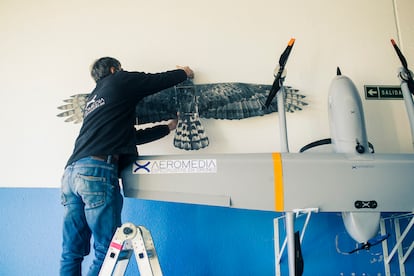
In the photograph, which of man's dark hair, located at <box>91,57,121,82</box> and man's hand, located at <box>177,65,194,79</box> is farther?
man's hand, located at <box>177,65,194,79</box>

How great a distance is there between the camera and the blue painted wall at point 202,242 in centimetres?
164

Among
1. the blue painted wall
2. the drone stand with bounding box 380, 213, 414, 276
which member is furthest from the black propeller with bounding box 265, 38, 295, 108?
the drone stand with bounding box 380, 213, 414, 276

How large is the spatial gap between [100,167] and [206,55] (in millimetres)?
1004

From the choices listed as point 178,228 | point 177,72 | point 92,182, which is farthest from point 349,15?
point 92,182

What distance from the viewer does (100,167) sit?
1233 millimetres

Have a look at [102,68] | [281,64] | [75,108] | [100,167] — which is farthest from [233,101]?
[75,108]

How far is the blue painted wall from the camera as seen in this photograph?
164cm

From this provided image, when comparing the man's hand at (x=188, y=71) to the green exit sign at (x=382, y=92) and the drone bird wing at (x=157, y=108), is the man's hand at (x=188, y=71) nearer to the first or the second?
the drone bird wing at (x=157, y=108)

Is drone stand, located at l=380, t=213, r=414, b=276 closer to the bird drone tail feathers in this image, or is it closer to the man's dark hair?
the bird drone tail feathers

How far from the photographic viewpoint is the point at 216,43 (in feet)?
6.23

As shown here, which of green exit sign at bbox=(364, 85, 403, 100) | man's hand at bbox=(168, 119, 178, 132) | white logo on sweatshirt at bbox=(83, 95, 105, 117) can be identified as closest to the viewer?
white logo on sweatshirt at bbox=(83, 95, 105, 117)

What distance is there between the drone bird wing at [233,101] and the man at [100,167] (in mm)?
410

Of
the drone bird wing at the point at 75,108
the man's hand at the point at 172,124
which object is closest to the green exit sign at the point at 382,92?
the man's hand at the point at 172,124

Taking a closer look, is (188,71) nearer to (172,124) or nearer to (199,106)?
(199,106)
